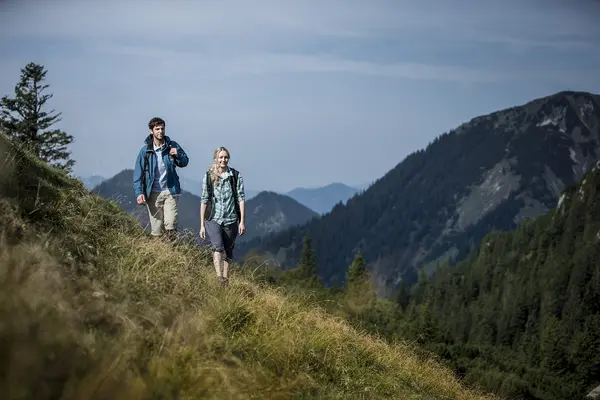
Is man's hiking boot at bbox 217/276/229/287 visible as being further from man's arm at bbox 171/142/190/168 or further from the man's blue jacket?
man's arm at bbox 171/142/190/168

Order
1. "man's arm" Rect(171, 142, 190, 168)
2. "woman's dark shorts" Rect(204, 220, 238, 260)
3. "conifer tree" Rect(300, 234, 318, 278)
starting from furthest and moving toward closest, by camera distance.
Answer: "conifer tree" Rect(300, 234, 318, 278) < "man's arm" Rect(171, 142, 190, 168) < "woman's dark shorts" Rect(204, 220, 238, 260)

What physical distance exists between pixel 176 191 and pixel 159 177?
400 mm

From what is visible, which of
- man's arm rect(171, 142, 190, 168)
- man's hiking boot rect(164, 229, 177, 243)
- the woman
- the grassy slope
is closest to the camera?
the grassy slope

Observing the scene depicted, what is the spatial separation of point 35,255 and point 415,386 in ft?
19.8

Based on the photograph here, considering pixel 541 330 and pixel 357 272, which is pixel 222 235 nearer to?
pixel 357 272

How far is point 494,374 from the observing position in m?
85.4

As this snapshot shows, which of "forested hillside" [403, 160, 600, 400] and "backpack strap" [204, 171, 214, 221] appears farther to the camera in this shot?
"forested hillside" [403, 160, 600, 400]

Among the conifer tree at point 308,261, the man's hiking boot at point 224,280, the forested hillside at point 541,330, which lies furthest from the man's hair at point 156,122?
the conifer tree at point 308,261

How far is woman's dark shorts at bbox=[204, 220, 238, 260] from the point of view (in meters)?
11.0

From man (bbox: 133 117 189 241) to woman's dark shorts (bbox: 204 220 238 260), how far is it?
2.30 ft

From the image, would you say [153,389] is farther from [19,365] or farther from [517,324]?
[517,324]

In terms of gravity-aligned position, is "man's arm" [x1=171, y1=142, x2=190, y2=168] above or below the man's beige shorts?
above

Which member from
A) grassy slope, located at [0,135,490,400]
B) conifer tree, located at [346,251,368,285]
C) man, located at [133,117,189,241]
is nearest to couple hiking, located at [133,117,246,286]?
man, located at [133,117,189,241]

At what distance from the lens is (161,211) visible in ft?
38.5
